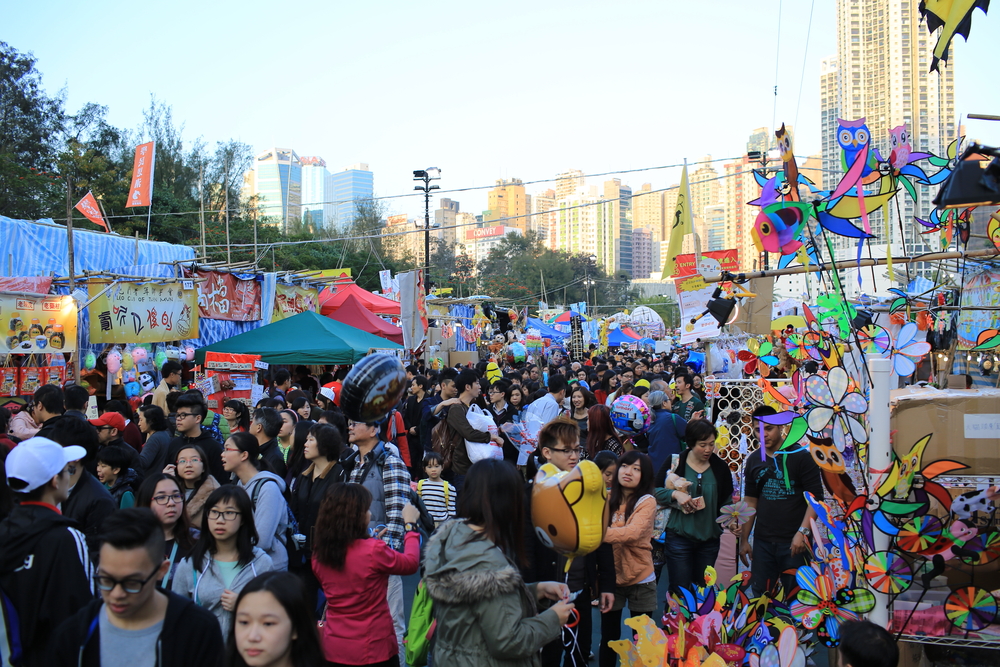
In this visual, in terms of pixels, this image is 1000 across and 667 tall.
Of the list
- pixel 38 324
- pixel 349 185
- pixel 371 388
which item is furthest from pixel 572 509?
pixel 349 185

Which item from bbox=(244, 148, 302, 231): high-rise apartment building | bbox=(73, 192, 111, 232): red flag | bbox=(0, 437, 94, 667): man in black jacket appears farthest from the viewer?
Result: bbox=(244, 148, 302, 231): high-rise apartment building

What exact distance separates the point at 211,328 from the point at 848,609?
1206cm

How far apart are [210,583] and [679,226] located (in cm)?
693

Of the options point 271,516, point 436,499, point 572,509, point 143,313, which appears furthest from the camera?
point 143,313

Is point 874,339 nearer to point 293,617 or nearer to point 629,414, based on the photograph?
point 293,617

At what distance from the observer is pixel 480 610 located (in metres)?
2.61

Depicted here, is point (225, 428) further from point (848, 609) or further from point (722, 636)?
point (848, 609)

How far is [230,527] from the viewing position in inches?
127

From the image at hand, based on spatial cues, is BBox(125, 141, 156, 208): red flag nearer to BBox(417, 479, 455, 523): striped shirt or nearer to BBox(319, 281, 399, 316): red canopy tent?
BBox(319, 281, 399, 316): red canopy tent

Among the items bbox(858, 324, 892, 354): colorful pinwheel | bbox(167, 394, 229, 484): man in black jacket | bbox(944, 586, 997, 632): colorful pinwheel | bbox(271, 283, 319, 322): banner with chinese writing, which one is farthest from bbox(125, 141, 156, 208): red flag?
bbox(944, 586, 997, 632): colorful pinwheel

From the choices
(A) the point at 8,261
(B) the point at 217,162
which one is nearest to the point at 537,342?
(A) the point at 8,261

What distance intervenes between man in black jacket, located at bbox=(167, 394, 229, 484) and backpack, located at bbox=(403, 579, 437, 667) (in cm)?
273

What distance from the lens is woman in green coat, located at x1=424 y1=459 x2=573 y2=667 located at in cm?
259

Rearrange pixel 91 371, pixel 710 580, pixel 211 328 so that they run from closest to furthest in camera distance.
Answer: pixel 710 580 → pixel 91 371 → pixel 211 328
